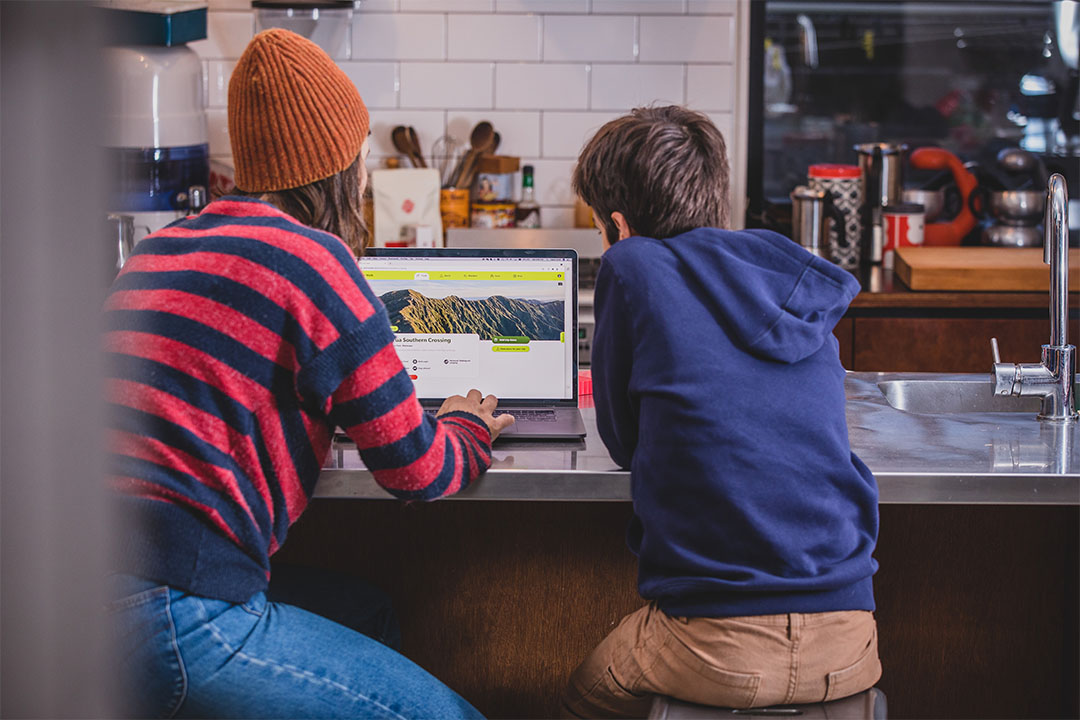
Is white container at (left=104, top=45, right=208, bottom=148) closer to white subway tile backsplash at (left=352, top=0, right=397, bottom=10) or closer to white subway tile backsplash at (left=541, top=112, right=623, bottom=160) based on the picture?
white subway tile backsplash at (left=352, top=0, right=397, bottom=10)

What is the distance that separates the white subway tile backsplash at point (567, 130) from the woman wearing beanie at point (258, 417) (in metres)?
2.38

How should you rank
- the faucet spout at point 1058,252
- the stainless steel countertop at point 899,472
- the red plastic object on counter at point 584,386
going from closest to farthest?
the stainless steel countertop at point 899,472 → the faucet spout at point 1058,252 → the red plastic object on counter at point 584,386

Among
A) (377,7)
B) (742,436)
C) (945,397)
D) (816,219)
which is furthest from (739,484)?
(377,7)

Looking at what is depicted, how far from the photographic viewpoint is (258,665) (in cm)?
130

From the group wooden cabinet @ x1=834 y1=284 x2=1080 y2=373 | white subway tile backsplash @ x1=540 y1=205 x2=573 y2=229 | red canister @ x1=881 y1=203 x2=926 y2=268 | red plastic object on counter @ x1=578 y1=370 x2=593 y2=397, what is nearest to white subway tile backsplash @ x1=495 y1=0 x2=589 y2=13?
white subway tile backsplash @ x1=540 y1=205 x2=573 y2=229

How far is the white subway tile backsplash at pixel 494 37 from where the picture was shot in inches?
145

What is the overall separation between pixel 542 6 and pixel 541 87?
247mm

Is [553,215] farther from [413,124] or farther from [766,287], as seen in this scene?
[766,287]

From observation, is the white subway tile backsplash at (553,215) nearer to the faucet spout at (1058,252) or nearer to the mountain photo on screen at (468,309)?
the mountain photo on screen at (468,309)

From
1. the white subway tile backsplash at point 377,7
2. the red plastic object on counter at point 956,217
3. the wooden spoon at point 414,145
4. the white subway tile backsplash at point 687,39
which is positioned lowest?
the red plastic object on counter at point 956,217

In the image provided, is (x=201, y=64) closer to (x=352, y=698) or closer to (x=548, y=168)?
(x=548, y=168)

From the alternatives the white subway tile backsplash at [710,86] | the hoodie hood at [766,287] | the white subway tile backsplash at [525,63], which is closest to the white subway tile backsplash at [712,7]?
the white subway tile backsplash at [525,63]

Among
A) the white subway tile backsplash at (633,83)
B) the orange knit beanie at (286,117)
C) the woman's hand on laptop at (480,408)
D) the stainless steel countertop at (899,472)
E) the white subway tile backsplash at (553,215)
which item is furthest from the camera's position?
the white subway tile backsplash at (553,215)

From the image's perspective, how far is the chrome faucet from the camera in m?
1.83
